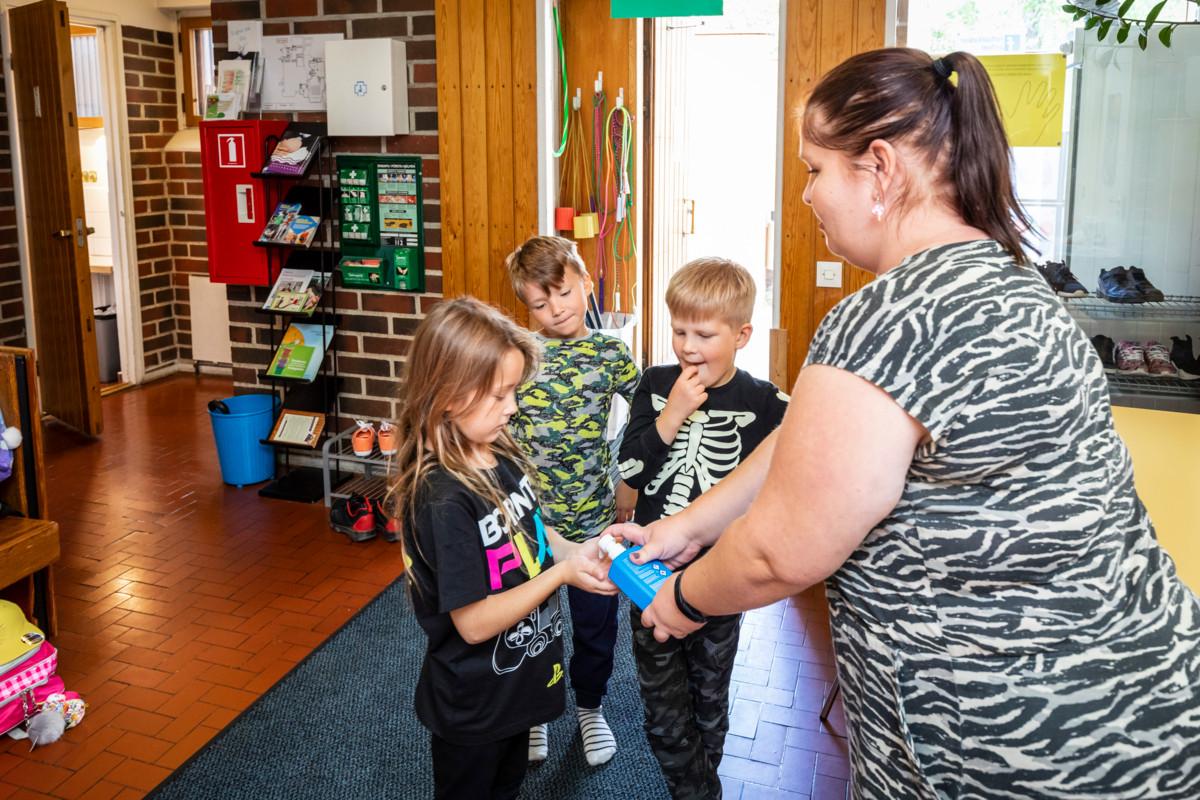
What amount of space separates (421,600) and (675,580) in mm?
514

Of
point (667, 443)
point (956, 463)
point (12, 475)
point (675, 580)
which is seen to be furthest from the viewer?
point (12, 475)

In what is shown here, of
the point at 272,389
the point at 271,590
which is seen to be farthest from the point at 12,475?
the point at 272,389

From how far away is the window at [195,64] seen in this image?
7.30 metres

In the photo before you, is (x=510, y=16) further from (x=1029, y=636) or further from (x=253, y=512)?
(x=1029, y=636)

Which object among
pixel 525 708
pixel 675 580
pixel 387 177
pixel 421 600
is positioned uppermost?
pixel 387 177

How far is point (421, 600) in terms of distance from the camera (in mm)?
1828

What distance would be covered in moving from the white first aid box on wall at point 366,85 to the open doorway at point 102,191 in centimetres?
312

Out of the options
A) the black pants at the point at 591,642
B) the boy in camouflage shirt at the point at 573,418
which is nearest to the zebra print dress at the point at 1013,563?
the boy in camouflage shirt at the point at 573,418

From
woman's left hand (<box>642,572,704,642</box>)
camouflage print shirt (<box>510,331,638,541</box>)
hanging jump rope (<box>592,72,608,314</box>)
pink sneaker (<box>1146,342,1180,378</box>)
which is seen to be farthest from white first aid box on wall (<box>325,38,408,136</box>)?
woman's left hand (<box>642,572,704,642</box>)

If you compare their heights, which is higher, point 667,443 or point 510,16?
point 510,16

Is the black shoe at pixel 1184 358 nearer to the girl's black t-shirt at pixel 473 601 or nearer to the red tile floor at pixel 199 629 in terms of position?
the red tile floor at pixel 199 629

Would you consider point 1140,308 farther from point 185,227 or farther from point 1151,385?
point 185,227

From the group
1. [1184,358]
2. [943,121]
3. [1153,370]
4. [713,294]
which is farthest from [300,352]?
[943,121]

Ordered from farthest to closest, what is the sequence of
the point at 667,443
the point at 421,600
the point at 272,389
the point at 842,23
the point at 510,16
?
the point at 272,389 < the point at 510,16 < the point at 842,23 < the point at 667,443 < the point at 421,600
